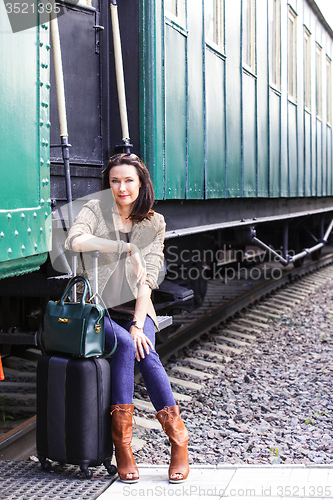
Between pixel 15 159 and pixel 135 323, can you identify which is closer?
pixel 15 159

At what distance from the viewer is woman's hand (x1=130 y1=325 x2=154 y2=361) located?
9.14ft

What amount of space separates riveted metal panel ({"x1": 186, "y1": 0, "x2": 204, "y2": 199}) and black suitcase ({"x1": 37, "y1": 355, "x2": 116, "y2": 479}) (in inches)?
75.2

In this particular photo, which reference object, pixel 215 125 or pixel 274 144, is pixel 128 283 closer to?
pixel 215 125

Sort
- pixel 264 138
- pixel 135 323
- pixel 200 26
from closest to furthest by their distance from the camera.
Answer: pixel 135 323
pixel 200 26
pixel 264 138

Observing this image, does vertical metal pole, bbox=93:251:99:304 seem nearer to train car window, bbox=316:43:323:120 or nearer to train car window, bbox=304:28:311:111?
train car window, bbox=304:28:311:111

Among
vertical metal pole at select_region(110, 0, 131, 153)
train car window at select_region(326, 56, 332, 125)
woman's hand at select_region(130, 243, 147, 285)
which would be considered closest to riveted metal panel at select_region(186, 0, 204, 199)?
vertical metal pole at select_region(110, 0, 131, 153)

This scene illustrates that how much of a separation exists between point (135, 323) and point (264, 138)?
12.6 ft

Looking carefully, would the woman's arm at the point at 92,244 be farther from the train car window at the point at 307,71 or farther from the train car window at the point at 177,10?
the train car window at the point at 307,71

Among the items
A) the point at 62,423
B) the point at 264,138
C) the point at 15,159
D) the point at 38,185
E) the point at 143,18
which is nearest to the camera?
the point at 15,159

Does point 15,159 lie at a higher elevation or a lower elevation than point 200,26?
lower

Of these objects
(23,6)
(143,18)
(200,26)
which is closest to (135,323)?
(23,6)

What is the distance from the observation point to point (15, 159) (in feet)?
6.56

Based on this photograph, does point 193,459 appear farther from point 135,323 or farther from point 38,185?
point 38,185

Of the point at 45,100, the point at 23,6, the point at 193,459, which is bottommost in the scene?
the point at 193,459
